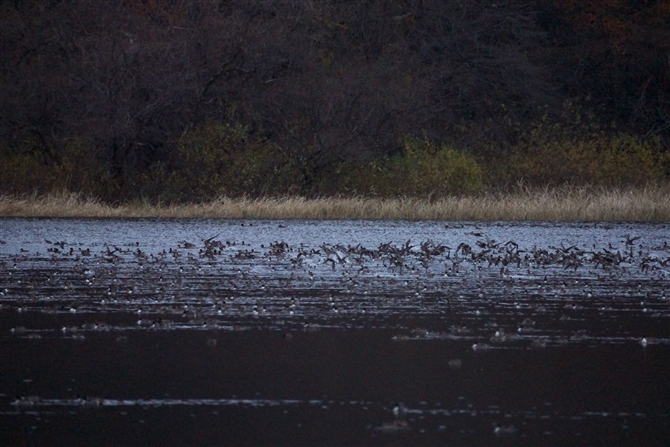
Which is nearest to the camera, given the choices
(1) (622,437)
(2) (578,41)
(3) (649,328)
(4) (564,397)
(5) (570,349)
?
(1) (622,437)

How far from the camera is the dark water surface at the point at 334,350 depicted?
7.16 metres

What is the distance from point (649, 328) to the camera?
11.0 metres

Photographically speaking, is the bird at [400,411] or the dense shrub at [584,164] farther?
the dense shrub at [584,164]

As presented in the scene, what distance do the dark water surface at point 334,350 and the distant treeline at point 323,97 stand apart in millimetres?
18745

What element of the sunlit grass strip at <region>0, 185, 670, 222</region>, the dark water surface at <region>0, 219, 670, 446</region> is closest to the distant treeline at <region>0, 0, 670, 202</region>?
the sunlit grass strip at <region>0, 185, 670, 222</region>

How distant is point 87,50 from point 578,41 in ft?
64.3

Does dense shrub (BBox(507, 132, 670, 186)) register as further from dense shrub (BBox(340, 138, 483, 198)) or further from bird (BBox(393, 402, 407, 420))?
bird (BBox(393, 402, 407, 420))

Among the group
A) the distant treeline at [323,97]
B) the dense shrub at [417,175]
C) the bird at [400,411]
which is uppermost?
the bird at [400,411]

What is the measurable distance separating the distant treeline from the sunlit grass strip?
12.1 feet

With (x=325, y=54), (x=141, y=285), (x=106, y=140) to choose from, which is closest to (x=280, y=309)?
(x=141, y=285)

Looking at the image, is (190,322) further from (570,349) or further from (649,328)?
(649,328)

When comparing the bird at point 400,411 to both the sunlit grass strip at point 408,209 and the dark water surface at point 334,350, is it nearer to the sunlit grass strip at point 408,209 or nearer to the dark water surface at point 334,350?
the dark water surface at point 334,350

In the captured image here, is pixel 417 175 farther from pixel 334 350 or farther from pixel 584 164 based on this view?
pixel 334 350

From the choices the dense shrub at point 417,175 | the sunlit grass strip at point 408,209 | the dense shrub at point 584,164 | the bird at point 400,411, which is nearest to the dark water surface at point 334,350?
the bird at point 400,411
